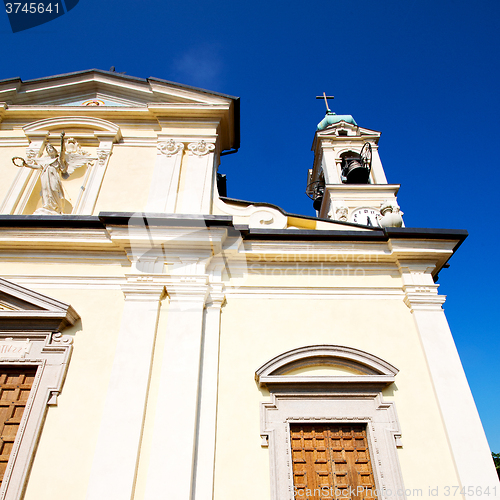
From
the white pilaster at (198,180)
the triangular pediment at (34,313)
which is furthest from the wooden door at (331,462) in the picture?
the white pilaster at (198,180)

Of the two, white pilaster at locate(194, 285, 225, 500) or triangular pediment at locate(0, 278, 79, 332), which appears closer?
white pilaster at locate(194, 285, 225, 500)

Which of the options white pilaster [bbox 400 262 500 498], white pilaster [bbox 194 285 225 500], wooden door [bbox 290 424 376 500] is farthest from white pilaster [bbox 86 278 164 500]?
white pilaster [bbox 400 262 500 498]

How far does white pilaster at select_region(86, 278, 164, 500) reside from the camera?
4.36 meters

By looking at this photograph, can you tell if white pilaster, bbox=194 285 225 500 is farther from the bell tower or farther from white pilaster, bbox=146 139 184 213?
the bell tower

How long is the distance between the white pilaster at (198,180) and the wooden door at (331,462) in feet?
12.4

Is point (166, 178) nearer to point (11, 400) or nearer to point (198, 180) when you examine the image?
point (198, 180)

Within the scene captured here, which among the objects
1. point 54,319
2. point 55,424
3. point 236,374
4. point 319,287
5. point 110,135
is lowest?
point 55,424

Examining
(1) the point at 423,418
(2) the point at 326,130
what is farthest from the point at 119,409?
(2) the point at 326,130

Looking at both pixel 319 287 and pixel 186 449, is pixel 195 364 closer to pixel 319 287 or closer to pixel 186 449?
pixel 186 449

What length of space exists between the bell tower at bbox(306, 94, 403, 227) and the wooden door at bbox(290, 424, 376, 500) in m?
7.00

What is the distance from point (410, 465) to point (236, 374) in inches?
88.2

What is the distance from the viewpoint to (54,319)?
536cm

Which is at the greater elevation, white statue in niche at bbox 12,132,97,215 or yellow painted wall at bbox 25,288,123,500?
white statue in niche at bbox 12,132,97,215

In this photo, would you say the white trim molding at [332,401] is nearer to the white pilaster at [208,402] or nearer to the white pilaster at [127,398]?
the white pilaster at [208,402]
